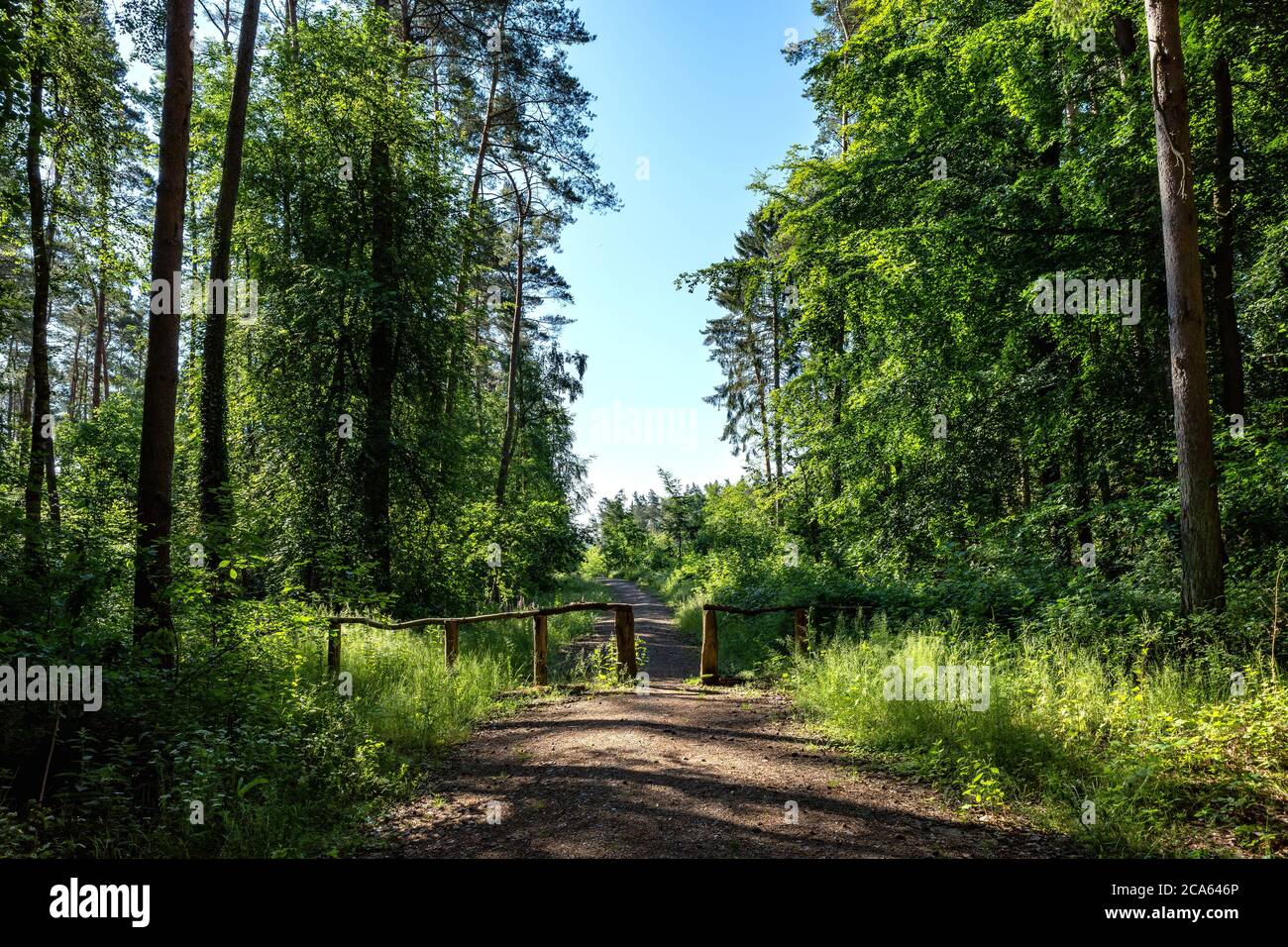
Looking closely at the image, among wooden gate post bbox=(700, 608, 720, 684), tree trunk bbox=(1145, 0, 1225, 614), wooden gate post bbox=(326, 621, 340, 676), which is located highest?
tree trunk bbox=(1145, 0, 1225, 614)

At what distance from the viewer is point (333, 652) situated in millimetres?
7559

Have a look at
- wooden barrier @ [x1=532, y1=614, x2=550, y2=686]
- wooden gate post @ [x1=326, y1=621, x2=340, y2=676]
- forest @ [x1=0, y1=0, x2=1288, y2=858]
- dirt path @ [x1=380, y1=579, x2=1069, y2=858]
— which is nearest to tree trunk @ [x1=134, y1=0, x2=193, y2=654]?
forest @ [x1=0, y1=0, x2=1288, y2=858]

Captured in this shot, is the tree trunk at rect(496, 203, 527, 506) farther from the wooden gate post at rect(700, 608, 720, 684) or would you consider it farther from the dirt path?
the dirt path

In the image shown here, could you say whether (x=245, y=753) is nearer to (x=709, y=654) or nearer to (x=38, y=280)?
(x=709, y=654)

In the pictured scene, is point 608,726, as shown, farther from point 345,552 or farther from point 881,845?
point 345,552

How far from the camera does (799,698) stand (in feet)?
25.4

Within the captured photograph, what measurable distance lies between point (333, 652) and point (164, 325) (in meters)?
4.03

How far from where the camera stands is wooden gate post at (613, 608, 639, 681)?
962cm

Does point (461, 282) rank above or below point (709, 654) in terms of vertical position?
above

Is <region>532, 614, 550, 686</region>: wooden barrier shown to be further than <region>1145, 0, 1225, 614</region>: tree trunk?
Yes

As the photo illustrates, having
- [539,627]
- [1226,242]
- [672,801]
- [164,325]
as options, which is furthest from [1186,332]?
[164,325]

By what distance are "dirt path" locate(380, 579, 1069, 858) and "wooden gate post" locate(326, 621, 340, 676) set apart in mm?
1995

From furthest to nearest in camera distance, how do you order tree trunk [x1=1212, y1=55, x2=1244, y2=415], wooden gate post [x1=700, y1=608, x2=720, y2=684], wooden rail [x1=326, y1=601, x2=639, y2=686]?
wooden gate post [x1=700, y1=608, x2=720, y2=684]
wooden rail [x1=326, y1=601, x2=639, y2=686]
tree trunk [x1=1212, y1=55, x2=1244, y2=415]

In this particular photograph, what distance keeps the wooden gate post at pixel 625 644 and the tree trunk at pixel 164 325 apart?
5764 millimetres
